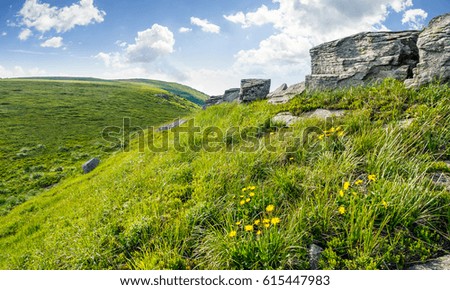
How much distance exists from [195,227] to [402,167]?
490 centimetres

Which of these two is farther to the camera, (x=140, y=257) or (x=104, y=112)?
(x=104, y=112)

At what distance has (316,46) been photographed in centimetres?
1395

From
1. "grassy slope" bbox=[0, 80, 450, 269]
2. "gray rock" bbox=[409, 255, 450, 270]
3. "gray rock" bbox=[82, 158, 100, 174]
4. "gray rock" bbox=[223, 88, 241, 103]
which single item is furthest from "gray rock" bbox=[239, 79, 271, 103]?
"gray rock" bbox=[82, 158, 100, 174]

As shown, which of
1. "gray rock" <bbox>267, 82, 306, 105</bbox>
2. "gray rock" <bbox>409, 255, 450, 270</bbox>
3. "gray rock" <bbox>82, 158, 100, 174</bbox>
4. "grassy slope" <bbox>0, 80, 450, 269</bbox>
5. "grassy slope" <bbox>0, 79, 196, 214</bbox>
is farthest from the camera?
"grassy slope" <bbox>0, 79, 196, 214</bbox>

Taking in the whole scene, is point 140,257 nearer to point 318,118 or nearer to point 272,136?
point 272,136

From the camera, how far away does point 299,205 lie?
570 cm

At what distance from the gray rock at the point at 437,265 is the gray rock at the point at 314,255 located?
1.40 m

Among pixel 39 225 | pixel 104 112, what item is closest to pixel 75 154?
pixel 39 225

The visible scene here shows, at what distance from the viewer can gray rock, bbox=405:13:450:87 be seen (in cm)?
917

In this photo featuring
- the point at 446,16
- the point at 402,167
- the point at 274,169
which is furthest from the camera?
the point at 446,16

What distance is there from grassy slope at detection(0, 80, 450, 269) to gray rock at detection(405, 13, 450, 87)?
834mm

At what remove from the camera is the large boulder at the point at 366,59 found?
11.3 m

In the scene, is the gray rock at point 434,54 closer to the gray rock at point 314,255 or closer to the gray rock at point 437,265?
the gray rock at point 437,265

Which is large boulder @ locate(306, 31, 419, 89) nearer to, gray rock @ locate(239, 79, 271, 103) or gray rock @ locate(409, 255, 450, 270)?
gray rock @ locate(239, 79, 271, 103)
